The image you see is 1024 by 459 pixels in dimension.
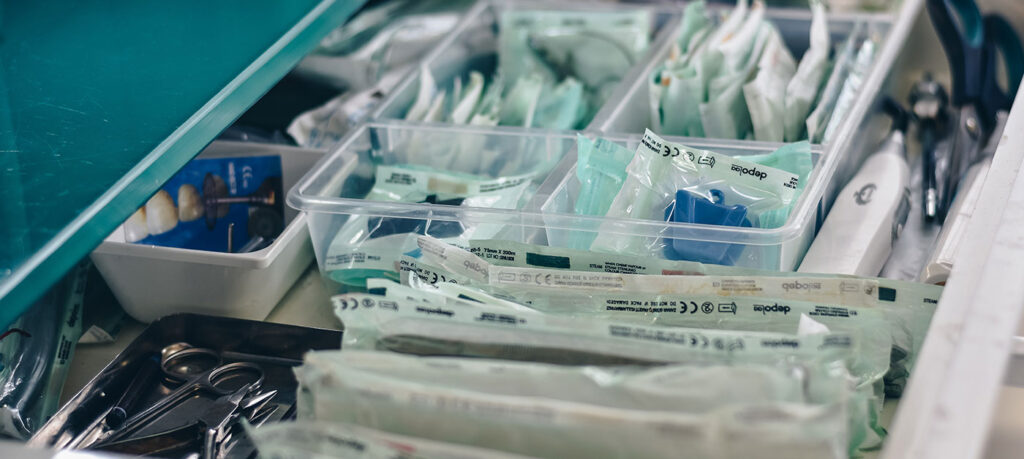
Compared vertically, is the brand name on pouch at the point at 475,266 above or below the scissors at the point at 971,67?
below

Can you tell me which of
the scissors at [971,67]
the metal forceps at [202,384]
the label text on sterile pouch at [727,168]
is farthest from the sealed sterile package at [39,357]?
the scissors at [971,67]

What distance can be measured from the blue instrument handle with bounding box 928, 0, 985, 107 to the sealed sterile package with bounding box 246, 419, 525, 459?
1.04m

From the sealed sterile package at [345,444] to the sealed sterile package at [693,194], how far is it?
0.36 metres

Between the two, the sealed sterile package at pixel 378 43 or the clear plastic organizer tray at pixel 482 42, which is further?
the sealed sterile package at pixel 378 43

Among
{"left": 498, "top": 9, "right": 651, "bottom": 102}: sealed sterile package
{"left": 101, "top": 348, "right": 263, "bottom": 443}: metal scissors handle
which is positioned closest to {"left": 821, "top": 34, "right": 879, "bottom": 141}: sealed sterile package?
{"left": 498, "top": 9, "right": 651, "bottom": 102}: sealed sterile package

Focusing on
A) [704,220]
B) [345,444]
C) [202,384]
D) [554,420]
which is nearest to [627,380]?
[554,420]

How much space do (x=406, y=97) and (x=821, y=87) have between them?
22.9 inches

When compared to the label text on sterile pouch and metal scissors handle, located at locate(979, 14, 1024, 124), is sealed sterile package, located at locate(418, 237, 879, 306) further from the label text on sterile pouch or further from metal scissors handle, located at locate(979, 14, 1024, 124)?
metal scissors handle, located at locate(979, 14, 1024, 124)

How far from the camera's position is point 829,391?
604 mm

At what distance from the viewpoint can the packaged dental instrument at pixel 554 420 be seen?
0.56 m

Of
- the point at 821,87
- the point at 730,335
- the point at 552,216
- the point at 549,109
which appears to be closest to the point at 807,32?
the point at 821,87

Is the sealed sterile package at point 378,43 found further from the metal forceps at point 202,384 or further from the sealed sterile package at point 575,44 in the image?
the metal forceps at point 202,384

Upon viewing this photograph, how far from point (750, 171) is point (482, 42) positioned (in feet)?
2.44

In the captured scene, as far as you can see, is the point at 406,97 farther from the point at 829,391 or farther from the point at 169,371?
the point at 829,391
